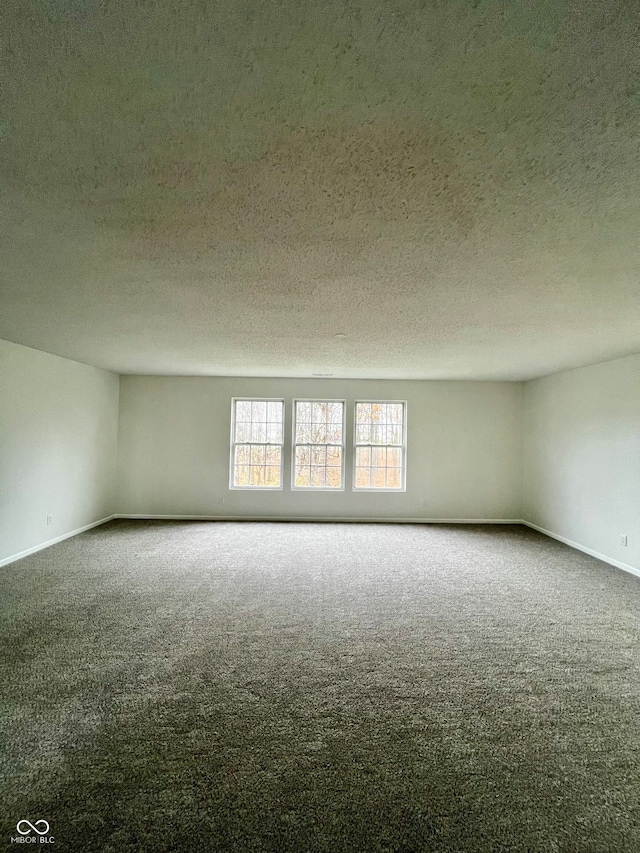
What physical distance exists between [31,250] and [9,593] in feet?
10.1

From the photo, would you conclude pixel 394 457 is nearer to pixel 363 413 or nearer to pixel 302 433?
pixel 363 413

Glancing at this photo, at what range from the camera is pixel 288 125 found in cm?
116

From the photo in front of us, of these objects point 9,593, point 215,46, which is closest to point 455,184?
point 215,46

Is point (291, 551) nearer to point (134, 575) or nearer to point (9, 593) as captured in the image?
point (134, 575)

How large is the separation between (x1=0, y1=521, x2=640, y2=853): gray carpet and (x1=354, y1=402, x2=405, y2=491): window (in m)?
2.85

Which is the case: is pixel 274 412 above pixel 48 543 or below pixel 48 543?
above

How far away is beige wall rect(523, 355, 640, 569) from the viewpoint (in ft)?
14.4

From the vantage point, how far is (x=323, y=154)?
1.28m

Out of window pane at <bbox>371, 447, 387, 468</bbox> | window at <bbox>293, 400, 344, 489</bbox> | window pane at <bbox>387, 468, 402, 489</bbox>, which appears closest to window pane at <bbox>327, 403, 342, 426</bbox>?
window at <bbox>293, 400, 344, 489</bbox>

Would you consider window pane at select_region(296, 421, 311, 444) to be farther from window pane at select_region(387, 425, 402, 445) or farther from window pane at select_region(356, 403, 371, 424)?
window pane at select_region(387, 425, 402, 445)

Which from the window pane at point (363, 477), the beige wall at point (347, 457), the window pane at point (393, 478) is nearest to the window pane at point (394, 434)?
the beige wall at point (347, 457)

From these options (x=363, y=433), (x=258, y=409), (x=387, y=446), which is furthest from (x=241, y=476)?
(x=387, y=446)
